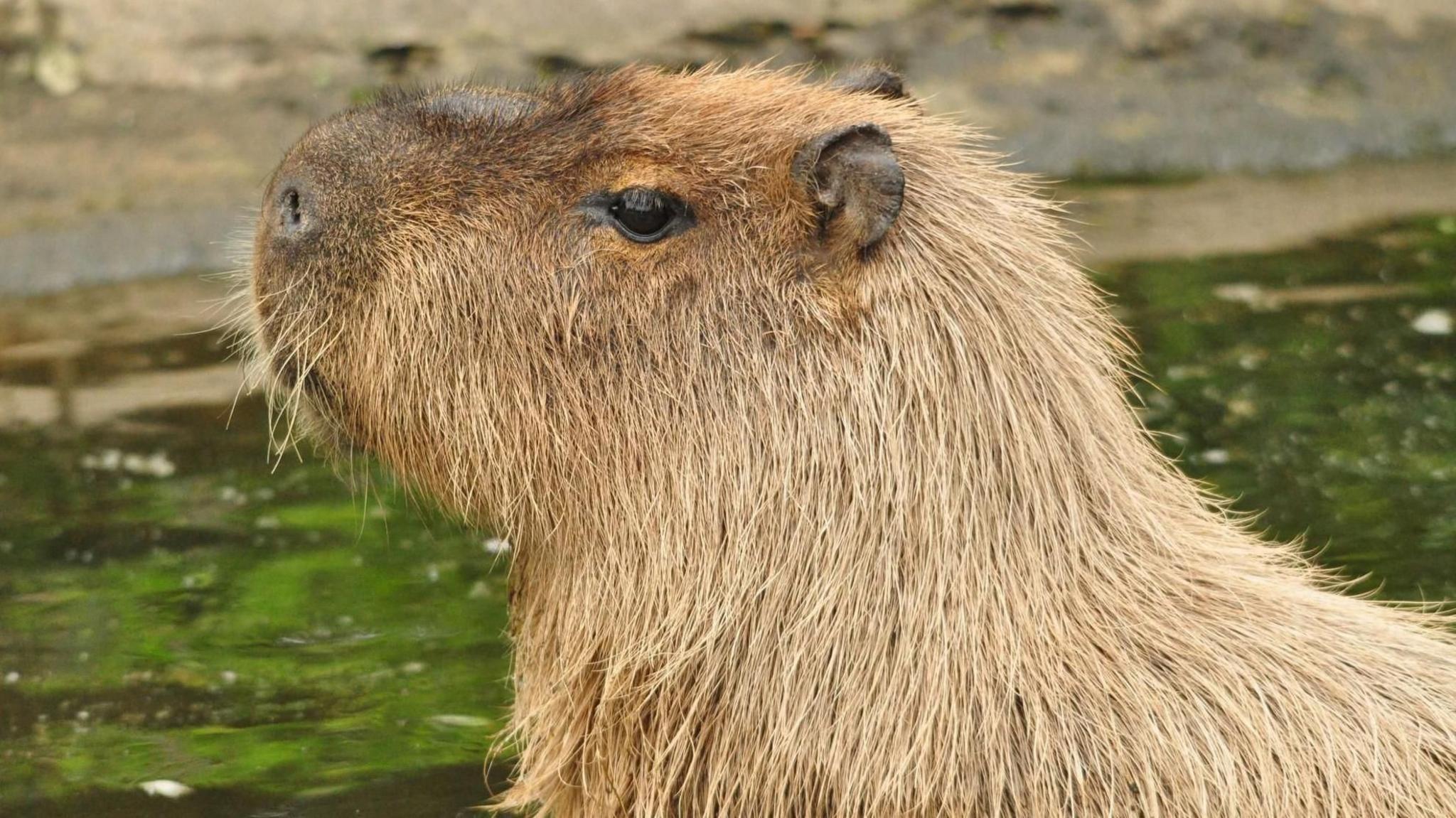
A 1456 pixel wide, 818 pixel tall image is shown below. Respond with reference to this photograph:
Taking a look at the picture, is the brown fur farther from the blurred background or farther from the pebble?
the pebble

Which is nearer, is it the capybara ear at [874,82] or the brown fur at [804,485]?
the brown fur at [804,485]

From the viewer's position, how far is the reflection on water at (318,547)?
3947mm

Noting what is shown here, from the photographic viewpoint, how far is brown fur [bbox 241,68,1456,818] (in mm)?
2688

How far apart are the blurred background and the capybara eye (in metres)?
1.21

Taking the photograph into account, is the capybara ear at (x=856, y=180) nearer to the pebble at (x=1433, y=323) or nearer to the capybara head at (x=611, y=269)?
the capybara head at (x=611, y=269)

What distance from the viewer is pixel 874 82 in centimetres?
321

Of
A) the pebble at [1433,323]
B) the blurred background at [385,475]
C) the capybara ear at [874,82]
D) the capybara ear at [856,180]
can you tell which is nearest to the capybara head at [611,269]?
the capybara ear at [856,180]

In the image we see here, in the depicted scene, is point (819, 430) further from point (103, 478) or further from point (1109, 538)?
point (103, 478)

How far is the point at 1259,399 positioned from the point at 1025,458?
3466 mm

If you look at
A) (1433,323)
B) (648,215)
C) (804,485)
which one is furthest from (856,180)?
(1433,323)

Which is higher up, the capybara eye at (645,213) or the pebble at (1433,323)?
the capybara eye at (645,213)

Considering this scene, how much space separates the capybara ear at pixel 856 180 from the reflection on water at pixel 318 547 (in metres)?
1.08

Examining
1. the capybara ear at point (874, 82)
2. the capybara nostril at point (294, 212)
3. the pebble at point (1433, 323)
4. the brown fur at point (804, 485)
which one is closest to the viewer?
the brown fur at point (804, 485)

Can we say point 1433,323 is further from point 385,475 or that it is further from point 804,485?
point 804,485
